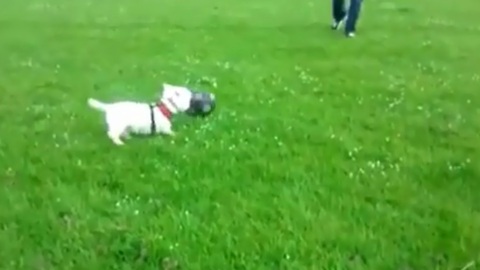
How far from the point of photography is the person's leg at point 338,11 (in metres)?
17.2

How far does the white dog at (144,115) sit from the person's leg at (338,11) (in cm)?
900

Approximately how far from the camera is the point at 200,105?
9273 millimetres

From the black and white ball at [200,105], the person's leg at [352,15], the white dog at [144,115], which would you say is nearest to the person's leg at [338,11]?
the person's leg at [352,15]

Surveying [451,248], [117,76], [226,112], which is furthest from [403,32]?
[451,248]

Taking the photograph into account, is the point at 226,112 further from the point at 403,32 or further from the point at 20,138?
the point at 403,32

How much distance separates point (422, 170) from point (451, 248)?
1.80m

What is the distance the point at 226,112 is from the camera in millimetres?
9859

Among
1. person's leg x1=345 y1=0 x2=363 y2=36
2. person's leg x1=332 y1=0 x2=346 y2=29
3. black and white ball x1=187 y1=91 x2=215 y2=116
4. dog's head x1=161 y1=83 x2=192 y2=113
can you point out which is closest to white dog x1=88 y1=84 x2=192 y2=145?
dog's head x1=161 y1=83 x2=192 y2=113

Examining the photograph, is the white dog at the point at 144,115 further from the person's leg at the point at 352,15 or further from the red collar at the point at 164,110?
the person's leg at the point at 352,15

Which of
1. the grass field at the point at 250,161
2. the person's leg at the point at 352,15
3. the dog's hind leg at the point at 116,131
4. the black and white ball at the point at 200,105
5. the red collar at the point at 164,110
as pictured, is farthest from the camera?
the person's leg at the point at 352,15

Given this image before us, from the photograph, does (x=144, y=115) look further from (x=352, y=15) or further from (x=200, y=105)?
(x=352, y=15)

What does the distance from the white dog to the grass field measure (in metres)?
0.18

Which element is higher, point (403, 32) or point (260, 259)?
point (260, 259)

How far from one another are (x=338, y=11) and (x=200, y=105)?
29.0 feet
